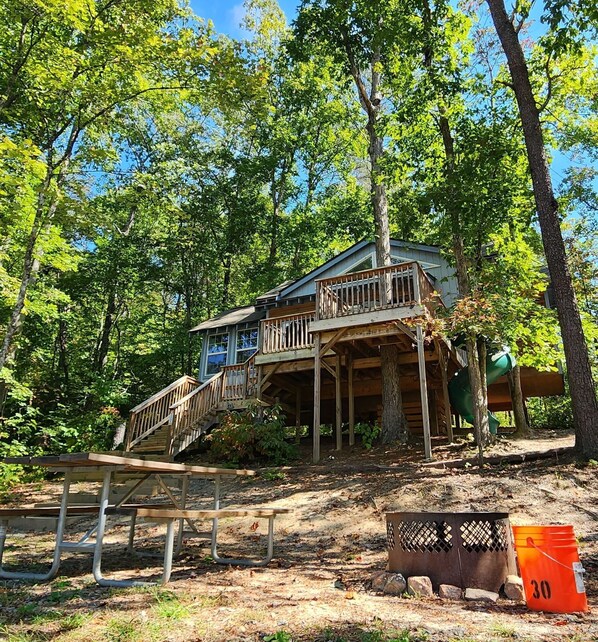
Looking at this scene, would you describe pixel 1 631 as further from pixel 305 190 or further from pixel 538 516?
pixel 305 190

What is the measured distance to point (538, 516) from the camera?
20.7ft

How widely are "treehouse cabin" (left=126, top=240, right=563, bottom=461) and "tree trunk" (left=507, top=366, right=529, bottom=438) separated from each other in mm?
1488

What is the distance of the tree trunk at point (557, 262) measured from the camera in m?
7.43

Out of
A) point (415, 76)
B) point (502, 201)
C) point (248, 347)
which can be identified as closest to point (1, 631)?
point (502, 201)

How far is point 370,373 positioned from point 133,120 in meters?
17.8

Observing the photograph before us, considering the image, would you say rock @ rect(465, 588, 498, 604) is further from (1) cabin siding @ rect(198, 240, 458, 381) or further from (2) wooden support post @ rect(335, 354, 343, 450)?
(1) cabin siding @ rect(198, 240, 458, 381)

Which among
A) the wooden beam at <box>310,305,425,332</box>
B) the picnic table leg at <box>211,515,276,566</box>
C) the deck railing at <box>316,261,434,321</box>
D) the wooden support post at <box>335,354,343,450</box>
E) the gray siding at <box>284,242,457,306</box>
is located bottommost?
the picnic table leg at <box>211,515,276,566</box>

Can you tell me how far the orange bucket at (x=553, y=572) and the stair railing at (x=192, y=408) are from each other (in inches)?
448

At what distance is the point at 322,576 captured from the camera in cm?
484

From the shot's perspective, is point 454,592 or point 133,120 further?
point 133,120

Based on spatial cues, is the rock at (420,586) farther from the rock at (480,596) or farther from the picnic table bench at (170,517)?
the picnic table bench at (170,517)

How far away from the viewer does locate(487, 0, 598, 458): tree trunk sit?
7430 millimetres

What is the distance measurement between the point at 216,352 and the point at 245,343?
57.8 inches

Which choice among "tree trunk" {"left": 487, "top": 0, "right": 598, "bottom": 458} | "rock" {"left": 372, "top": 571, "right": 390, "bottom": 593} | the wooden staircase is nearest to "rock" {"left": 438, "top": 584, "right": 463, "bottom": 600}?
"rock" {"left": 372, "top": 571, "right": 390, "bottom": 593}
